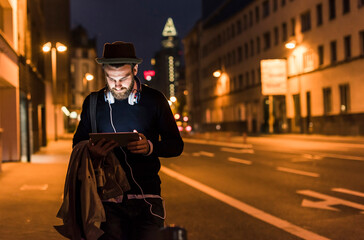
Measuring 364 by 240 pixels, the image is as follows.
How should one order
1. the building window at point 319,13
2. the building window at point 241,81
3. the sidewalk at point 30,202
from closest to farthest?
the sidewalk at point 30,202, the building window at point 319,13, the building window at point 241,81

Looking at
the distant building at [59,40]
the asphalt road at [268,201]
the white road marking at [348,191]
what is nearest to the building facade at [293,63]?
the distant building at [59,40]

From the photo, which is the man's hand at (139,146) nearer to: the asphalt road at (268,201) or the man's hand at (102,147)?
the man's hand at (102,147)

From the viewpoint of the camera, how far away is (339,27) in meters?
44.0

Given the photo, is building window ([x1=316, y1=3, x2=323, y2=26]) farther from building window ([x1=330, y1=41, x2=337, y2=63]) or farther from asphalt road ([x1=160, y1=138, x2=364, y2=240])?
asphalt road ([x1=160, y1=138, x2=364, y2=240])

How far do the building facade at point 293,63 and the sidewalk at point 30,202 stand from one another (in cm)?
2959

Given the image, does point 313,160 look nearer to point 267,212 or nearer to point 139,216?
point 267,212

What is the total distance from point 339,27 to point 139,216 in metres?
43.4

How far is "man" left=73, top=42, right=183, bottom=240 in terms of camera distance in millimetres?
3322

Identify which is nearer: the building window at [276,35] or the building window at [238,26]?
the building window at [276,35]

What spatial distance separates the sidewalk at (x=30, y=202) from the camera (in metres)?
7.56

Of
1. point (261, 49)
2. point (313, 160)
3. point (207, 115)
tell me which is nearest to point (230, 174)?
point (313, 160)

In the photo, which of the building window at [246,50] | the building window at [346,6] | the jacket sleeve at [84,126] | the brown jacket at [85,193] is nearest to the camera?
the brown jacket at [85,193]

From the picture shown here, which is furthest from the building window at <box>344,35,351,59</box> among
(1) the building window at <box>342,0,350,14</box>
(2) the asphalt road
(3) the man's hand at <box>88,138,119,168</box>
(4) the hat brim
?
(3) the man's hand at <box>88,138,119,168</box>

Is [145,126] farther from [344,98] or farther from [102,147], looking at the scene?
[344,98]
